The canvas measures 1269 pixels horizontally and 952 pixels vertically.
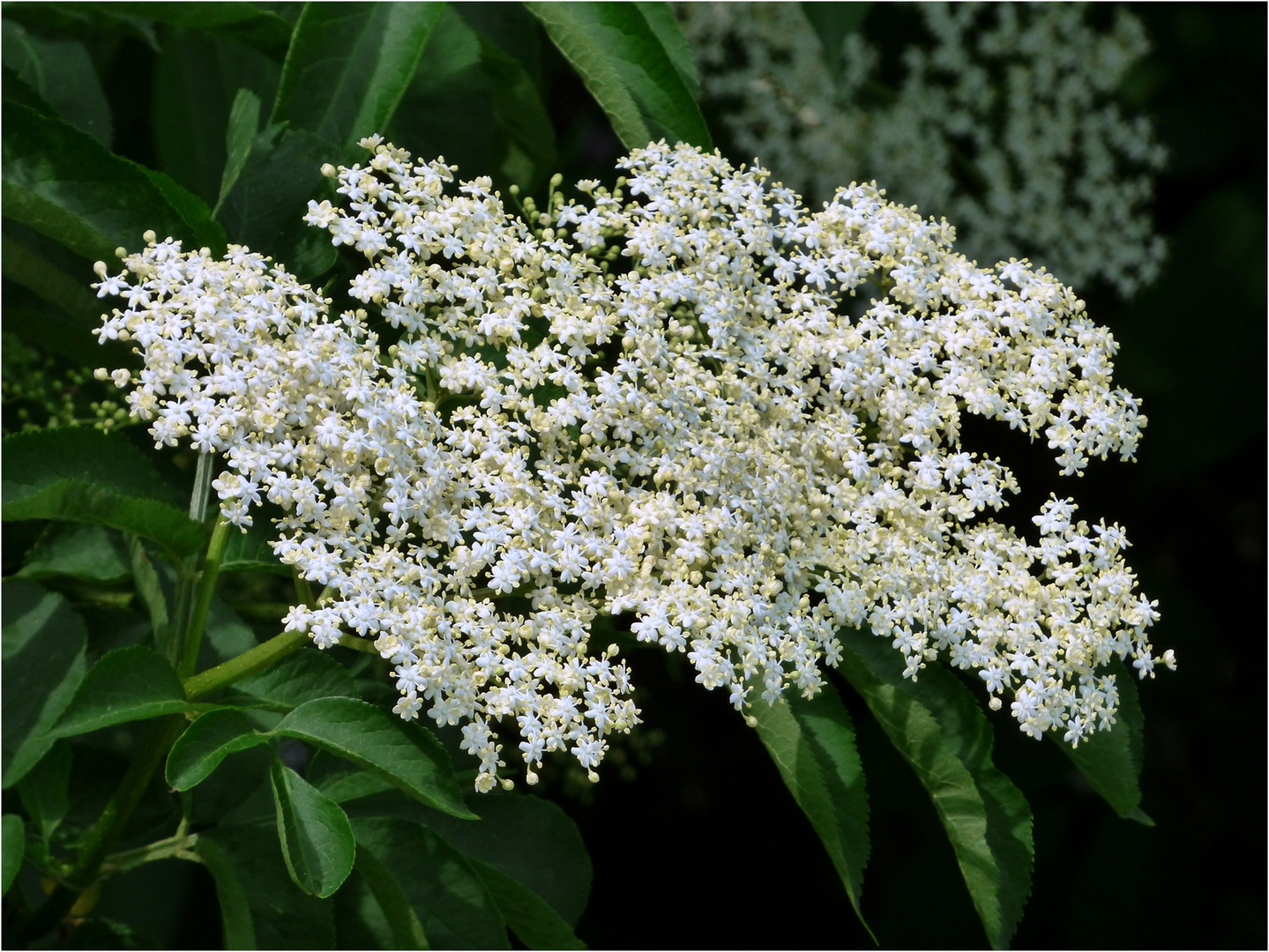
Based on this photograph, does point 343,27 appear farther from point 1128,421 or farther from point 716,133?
point 716,133

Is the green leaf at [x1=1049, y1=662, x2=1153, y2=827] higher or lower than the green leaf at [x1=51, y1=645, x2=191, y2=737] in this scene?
higher

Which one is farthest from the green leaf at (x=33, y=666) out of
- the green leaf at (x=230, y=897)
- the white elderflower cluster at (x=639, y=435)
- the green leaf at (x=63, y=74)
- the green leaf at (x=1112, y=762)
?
the green leaf at (x=1112, y=762)

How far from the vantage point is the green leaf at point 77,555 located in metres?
1.77

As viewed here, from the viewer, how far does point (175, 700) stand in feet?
4.85

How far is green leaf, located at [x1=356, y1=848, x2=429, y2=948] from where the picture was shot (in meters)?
1.64

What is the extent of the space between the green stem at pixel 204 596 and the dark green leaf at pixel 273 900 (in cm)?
33

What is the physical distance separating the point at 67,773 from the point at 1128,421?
1.63m

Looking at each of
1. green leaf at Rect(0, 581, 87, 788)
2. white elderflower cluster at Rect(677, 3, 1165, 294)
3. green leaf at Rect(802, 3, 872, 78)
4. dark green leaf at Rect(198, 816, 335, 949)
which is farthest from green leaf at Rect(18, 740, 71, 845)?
white elderflower cluster at Rect(677, 3, 1165, 294)

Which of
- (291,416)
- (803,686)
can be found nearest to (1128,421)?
(803,686)

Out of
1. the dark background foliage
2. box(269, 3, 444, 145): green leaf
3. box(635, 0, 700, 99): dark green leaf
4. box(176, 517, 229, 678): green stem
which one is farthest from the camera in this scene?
the dark background foliage

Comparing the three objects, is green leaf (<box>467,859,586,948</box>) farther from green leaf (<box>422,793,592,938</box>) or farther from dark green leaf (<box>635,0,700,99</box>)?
dark green leaf (<box>635,0,700,99</box>)

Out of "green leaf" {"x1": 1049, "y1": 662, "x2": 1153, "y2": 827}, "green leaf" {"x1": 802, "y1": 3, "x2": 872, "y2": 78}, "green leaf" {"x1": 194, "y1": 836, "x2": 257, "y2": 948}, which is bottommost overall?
"green leaf" {"x1": 194, "y1": 836, "x2": 257, "y2": 948}

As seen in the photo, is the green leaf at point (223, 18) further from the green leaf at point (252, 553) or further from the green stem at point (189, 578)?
the green leaf at point (252, 553)

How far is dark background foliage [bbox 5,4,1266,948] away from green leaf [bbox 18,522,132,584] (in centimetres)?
158
